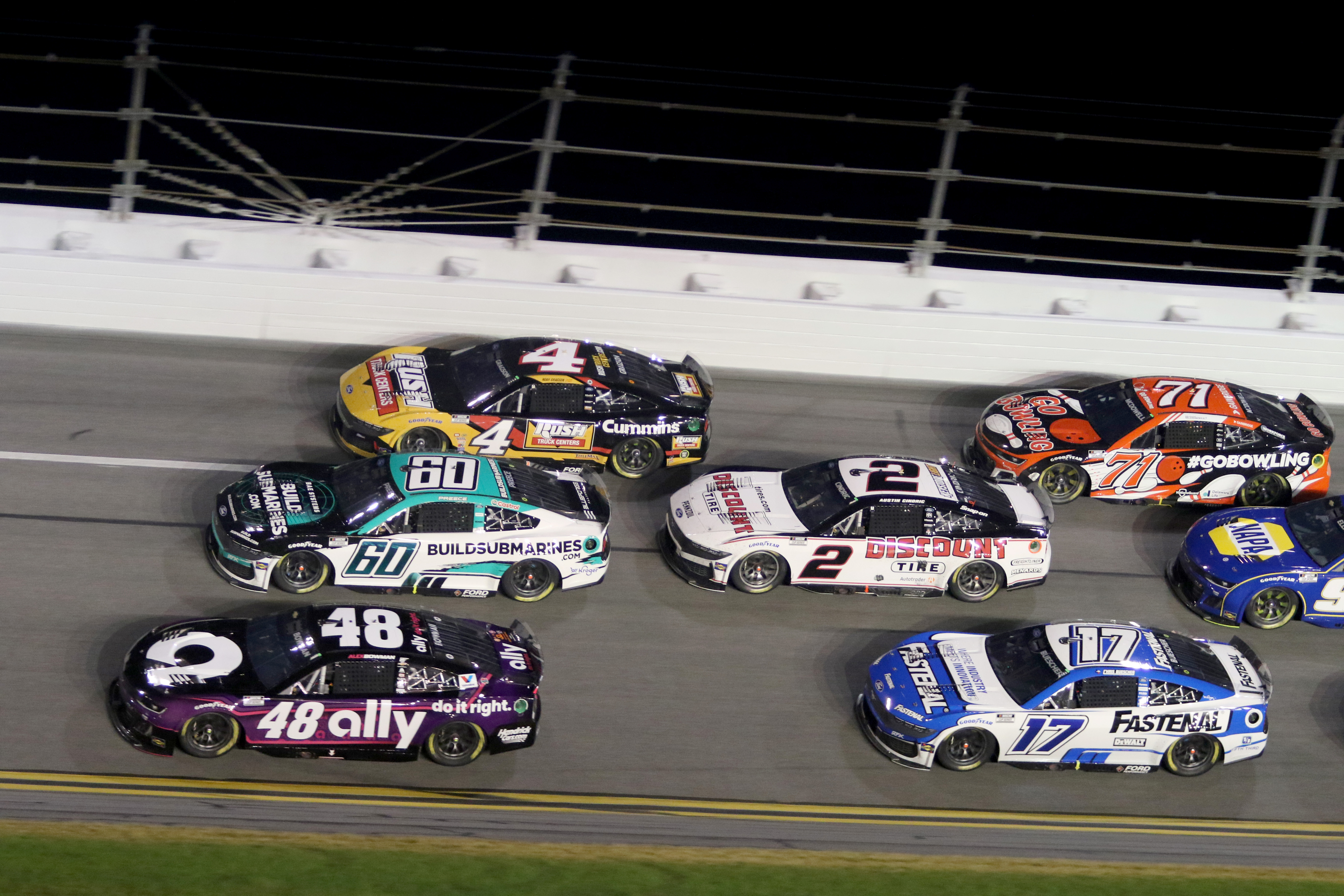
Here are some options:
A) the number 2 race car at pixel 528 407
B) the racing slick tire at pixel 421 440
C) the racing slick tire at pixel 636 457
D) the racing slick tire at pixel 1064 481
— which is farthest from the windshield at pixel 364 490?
the racing slick tire at pixel 1064 481

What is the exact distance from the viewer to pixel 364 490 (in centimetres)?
1255

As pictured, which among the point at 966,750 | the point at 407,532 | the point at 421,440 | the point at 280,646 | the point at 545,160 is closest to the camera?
the point at 280,646

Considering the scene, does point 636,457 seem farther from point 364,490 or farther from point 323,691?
point 323,691

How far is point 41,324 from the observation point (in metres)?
15.8

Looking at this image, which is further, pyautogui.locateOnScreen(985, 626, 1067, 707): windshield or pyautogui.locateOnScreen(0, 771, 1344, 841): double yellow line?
pyautogui.locateOnScreen(985, 626, 1067, 707): windshield

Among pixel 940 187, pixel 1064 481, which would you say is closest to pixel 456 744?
pixel 1064 481

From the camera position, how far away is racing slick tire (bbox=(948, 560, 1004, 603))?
43.8 feet

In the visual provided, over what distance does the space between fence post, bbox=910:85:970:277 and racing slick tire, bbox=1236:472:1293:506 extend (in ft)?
14.4

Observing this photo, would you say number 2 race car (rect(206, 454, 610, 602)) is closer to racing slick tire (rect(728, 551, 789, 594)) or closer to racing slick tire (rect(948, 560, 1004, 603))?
racing slick tire (rect(728, 551, 789, 594))

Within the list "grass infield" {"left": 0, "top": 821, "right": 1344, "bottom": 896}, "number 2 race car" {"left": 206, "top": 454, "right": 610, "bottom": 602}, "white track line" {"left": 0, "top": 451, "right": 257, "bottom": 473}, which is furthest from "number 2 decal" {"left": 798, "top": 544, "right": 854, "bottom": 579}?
"white track line" {"left": 0, "top": 451, "right": 257, "bottom": 473}

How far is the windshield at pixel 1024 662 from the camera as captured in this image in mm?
11508

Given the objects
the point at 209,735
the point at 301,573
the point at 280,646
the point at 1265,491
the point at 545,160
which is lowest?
the point at 209,735

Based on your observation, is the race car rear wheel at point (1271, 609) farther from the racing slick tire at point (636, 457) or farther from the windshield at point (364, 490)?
the windshield at point (364, 490)

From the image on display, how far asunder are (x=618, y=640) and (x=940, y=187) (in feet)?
23.1
